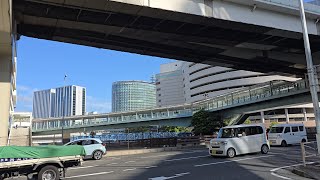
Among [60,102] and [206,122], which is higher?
[60,102]

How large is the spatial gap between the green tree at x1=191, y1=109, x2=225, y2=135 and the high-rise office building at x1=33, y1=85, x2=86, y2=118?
107 feet

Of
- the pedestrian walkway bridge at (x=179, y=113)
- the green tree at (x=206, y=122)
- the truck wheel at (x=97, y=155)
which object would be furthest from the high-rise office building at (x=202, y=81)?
the truck wheel at (x=97, y=155)

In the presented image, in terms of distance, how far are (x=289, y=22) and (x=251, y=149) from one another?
951 centimetres

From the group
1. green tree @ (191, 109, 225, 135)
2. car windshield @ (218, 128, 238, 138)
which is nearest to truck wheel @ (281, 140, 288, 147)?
car windshield @ (218, 128, 238, 138)

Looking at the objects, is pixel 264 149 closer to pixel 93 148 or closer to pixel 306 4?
pixel 306 4

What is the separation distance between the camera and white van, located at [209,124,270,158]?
1914cm

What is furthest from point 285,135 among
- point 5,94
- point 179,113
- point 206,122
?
point 179,113

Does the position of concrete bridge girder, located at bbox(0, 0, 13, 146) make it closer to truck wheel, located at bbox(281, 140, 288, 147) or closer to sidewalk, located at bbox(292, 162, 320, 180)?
sidewalk, located at bbox(292, 162, 320, 180)

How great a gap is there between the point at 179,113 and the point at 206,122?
10824 millimetres

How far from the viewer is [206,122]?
50.3 metres

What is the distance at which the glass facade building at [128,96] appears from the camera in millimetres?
176125

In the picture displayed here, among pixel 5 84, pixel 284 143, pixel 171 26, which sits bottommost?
pixel 284 143

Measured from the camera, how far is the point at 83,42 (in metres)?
24.7

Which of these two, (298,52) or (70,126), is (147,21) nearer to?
(298,52)
